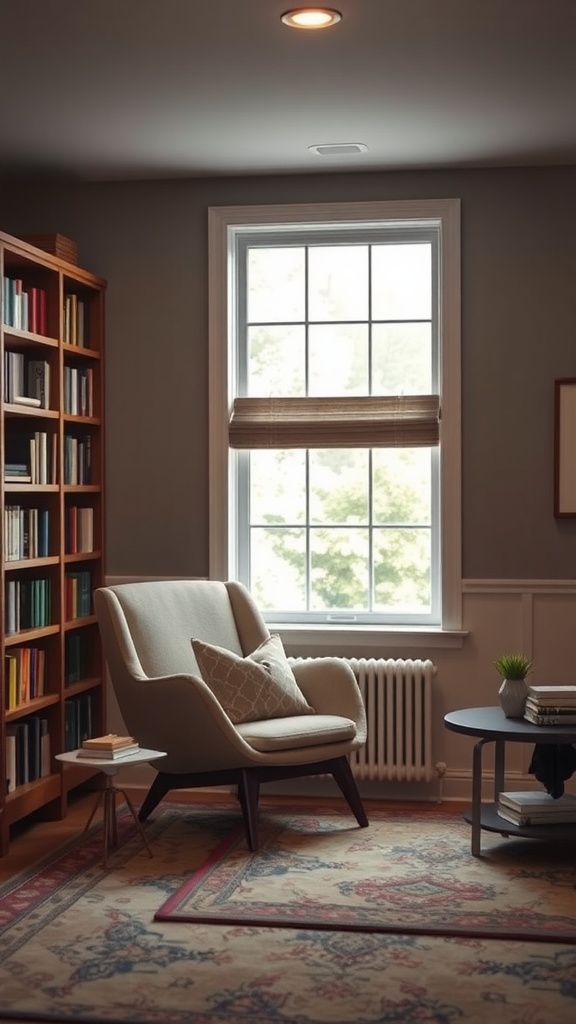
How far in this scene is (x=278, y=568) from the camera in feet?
19.0

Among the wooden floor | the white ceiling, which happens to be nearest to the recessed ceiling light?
the white ceiling

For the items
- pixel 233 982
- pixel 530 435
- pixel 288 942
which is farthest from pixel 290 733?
pixel 530 435

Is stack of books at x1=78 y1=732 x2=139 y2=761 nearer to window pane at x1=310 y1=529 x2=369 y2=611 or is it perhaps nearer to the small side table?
the small side table

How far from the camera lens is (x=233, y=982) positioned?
3307 millimetres

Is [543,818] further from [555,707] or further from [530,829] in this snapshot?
[555,707]

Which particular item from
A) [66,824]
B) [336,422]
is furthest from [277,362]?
[66,824]

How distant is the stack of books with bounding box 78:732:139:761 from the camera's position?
4387mm

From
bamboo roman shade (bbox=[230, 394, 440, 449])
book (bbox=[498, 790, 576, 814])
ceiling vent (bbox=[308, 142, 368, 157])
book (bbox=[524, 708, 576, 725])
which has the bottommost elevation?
book (bbox=[498, 790, 576, 814])

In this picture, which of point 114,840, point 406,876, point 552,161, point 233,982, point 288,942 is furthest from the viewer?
point 552,161

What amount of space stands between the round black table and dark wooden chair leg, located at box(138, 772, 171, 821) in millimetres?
1130

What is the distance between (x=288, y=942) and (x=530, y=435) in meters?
2.66

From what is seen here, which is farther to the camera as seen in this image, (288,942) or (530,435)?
(530,435)

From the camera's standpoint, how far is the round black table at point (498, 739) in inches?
170

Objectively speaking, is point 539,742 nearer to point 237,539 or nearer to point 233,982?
point 233,982
